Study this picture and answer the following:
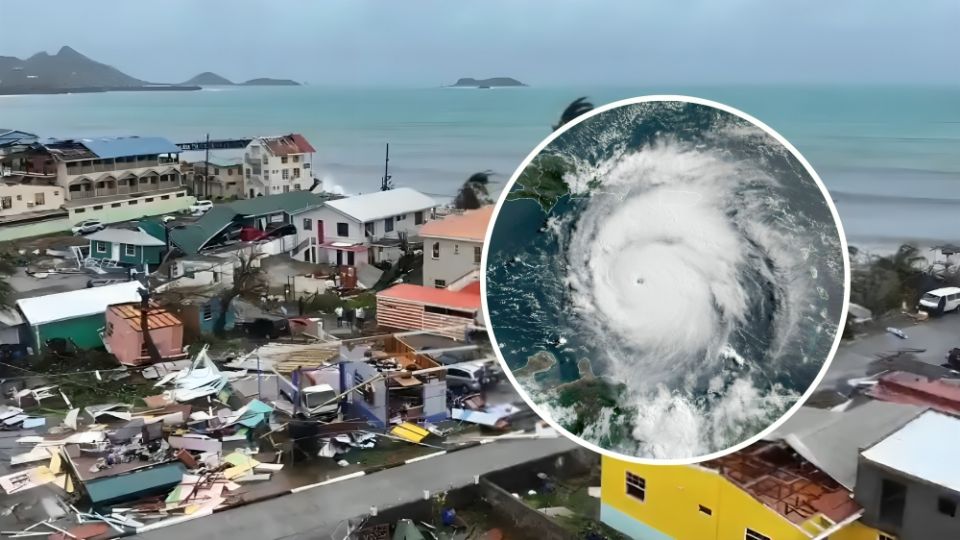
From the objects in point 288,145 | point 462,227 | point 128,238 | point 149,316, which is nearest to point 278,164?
point 288,145

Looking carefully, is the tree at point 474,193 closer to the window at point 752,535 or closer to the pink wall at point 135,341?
the pink wall at point 135,341

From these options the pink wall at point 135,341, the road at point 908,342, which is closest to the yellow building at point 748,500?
the road at point 908,342

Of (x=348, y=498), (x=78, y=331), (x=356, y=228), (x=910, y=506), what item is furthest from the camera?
(x=356, y=228)

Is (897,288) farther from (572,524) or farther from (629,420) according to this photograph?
(629,420)

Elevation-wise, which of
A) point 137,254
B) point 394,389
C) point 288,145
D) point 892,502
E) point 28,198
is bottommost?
point 394,389

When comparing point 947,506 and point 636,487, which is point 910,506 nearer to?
point 947,506

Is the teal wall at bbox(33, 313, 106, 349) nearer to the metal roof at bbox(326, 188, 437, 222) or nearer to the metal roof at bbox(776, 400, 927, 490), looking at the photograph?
the metal roof at bbox(326, 188, 437, 222)
